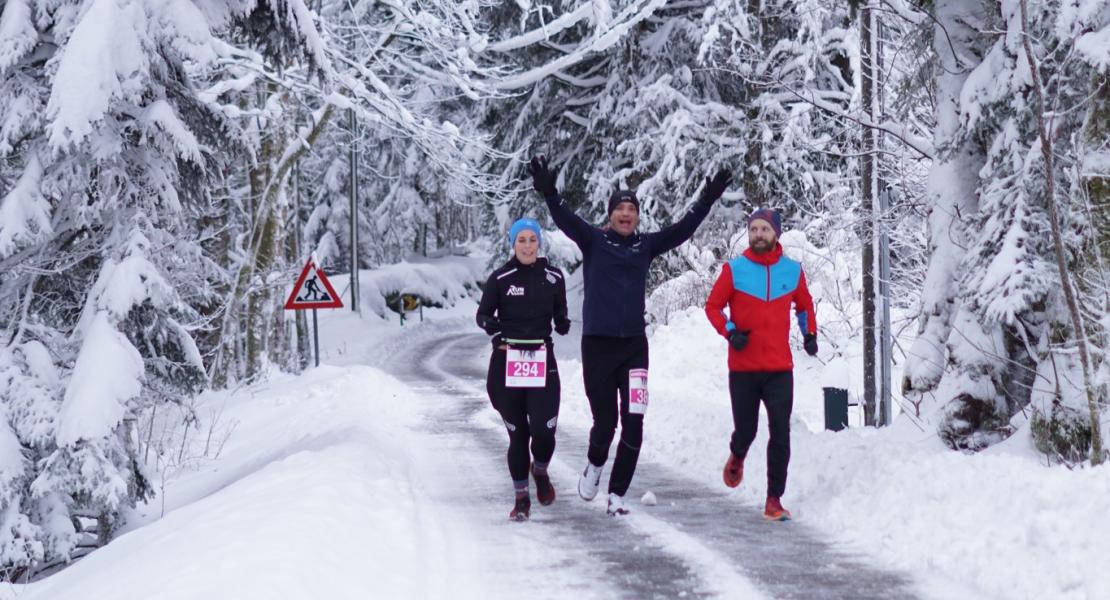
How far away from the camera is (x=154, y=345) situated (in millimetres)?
9539

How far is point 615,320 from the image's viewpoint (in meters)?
7.20

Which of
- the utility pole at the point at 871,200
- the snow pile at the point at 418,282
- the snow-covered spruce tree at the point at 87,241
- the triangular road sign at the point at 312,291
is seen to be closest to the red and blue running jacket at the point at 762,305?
the utility pole at the point at 871,200

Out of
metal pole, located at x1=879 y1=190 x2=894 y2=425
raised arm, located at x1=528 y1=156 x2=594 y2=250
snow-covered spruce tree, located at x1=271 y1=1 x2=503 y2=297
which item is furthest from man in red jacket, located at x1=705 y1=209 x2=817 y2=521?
snow-covered spruce tree, located at x1=271 y1=1 x2=503 y2=297

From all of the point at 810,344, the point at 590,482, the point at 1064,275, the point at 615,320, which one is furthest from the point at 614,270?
the point at 1064,275

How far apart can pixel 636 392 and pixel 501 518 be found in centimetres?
129

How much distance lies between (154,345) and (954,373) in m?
6.94

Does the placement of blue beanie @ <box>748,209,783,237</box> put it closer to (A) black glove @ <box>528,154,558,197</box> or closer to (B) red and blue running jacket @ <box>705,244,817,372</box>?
(B) red and blue running jacket @ <box>705,244,817,372</box>

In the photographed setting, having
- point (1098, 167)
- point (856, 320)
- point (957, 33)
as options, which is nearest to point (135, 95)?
point (957, 33)

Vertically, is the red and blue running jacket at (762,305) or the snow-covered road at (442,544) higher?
the red and blue running jacket at (762,305)

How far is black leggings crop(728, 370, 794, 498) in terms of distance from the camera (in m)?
7.07

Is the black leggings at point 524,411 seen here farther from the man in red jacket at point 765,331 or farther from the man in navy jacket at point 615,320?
the man in red jacket at point 765,331

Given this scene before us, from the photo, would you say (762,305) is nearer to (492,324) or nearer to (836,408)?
(492,324)

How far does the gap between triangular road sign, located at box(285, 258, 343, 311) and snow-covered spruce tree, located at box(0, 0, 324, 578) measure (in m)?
9.24

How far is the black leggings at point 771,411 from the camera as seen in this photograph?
23.2ft
